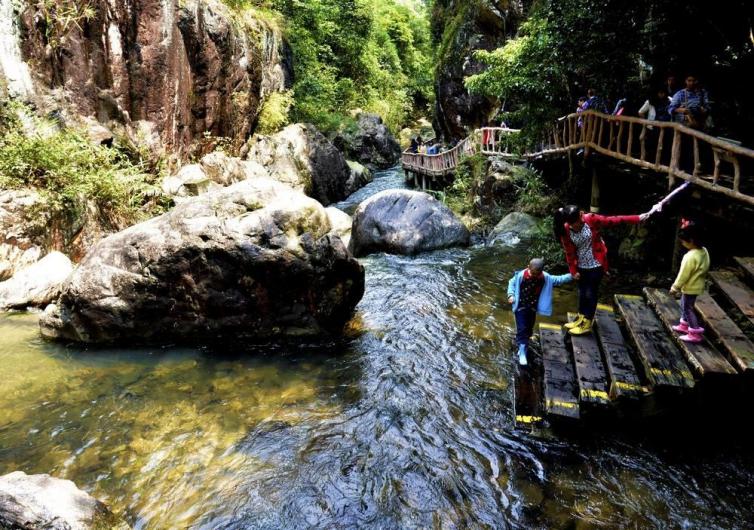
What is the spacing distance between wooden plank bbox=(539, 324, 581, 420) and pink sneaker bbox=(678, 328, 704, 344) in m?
1.25

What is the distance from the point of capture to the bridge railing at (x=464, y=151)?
651 inches

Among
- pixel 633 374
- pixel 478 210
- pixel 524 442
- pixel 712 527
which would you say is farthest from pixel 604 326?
pixel 478 210

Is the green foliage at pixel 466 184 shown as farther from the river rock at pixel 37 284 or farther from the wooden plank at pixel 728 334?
the river rock at pixel 37 284

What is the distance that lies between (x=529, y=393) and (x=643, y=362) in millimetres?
1291

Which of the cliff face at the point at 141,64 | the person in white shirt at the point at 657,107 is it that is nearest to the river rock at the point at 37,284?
the cliff face at the point at 141,64

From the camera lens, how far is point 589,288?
581 centimetres

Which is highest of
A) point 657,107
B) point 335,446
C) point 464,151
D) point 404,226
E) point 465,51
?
point 465,51

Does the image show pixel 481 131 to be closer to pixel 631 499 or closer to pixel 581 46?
pixel 581 46

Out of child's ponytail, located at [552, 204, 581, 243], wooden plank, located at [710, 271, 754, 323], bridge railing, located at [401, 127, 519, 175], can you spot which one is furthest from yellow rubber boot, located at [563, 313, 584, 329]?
bridge railing, located at [401, 127, 519, 175]

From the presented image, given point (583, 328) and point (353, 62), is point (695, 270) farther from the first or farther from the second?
point (353, 62)

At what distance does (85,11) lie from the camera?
11.1 meters

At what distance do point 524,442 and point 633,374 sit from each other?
140 cm

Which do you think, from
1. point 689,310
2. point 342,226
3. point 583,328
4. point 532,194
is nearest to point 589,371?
point 583,328

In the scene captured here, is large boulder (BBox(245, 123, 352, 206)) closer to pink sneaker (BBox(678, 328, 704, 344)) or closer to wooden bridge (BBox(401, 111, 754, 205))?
wooden bridge (BBox(401, 111, 754, 205))
